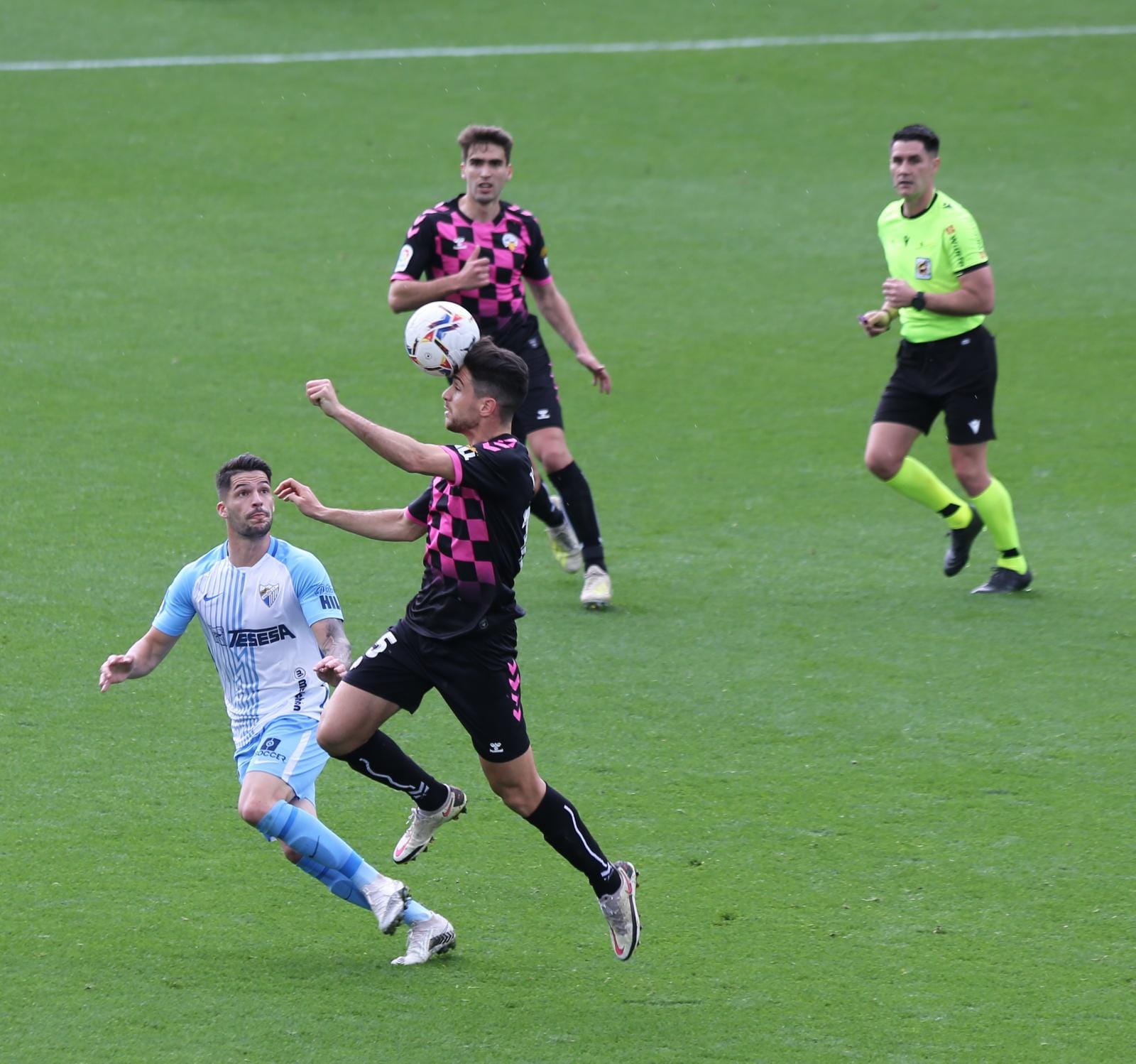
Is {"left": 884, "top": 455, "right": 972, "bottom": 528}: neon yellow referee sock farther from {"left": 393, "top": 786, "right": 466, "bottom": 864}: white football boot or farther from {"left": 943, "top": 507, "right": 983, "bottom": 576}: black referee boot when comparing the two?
{"left": 393, "top": 786, "right": 466, "bottom": 864}: white football boot

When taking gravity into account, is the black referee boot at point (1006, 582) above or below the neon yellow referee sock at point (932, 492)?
below

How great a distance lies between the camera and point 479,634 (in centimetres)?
542

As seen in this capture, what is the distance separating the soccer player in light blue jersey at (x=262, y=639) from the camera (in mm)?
5578

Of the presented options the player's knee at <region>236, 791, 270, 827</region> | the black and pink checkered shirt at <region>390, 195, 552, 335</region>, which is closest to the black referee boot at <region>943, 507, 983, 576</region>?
the black and pink checkered shirt at <region>390, 195, 552, 335</region>

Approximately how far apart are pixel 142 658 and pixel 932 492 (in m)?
5.18

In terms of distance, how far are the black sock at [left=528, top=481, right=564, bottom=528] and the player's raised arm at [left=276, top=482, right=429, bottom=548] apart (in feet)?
11.5

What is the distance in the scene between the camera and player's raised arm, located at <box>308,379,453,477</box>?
5094 mm

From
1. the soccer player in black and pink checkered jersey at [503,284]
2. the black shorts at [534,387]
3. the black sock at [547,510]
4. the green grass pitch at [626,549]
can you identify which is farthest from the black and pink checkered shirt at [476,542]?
the black sock at [547,510]

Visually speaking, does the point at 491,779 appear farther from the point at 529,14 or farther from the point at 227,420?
the point at 529,14

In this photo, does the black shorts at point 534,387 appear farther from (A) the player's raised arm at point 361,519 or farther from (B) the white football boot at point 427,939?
(B) the white football boot at point 427,939

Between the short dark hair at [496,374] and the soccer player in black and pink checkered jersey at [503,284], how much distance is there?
3238 millimetres

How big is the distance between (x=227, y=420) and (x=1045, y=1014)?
8.42 metres

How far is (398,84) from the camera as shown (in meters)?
20.1

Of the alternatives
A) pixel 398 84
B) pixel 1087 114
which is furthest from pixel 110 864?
pixel 1087 114
